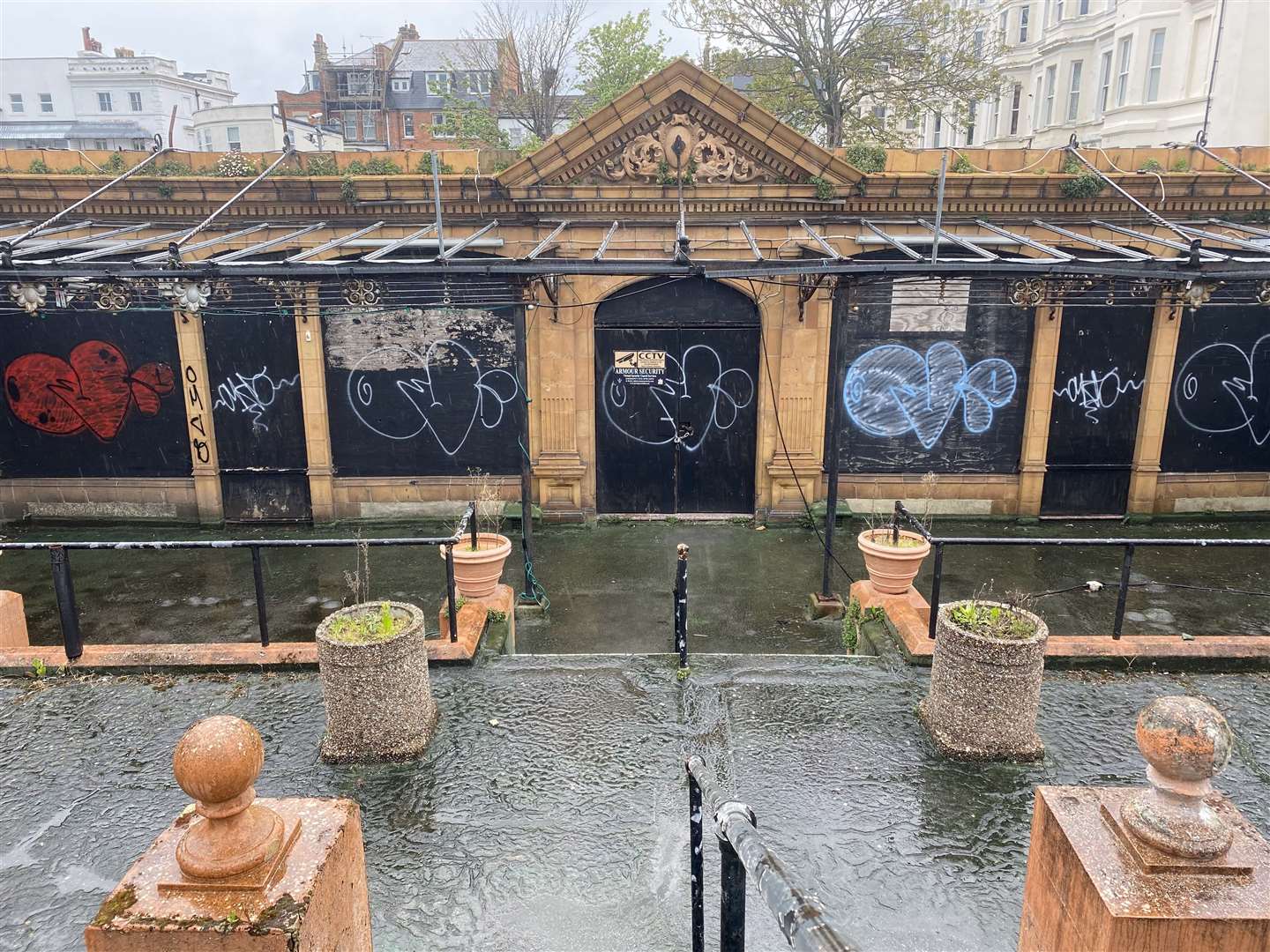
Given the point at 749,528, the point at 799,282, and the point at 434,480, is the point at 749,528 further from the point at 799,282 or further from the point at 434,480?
the point at 434,480

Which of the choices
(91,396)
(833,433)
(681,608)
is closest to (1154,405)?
(833,433)

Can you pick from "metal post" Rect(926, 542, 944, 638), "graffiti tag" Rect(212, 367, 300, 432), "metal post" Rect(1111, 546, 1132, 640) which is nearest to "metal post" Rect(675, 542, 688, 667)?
"metal post" Rect(926, 542, 944, 638)

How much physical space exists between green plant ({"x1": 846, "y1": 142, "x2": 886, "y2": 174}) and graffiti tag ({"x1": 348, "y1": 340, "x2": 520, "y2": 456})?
551 cm

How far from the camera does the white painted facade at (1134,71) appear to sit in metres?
25.5

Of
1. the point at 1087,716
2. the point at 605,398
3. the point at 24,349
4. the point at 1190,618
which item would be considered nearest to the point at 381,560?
the point at 605,398

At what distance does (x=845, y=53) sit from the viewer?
21.5 m

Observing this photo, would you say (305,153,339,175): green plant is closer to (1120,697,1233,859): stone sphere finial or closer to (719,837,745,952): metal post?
(719,837,745,952): metal post

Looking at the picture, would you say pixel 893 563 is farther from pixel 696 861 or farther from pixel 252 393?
pixel 252 393

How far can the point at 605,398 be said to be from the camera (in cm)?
1123

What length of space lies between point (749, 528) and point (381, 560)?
5091 mm

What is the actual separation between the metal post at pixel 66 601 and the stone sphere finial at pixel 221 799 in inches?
172

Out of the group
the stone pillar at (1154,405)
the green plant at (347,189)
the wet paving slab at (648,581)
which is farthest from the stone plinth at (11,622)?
the stone pillar at (1154,405)

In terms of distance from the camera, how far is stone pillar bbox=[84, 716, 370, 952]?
2.13 metres

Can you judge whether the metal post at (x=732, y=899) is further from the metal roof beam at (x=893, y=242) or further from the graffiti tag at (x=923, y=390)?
the graffiti tag at (x=923, y=390)
